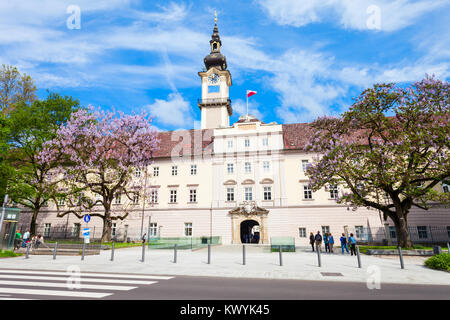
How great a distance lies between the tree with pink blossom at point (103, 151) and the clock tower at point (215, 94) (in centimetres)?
2080

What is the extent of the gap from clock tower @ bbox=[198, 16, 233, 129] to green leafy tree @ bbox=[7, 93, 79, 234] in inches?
952

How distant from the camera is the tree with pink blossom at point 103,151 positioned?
28750 mm

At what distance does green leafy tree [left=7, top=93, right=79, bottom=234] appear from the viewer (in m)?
29.4

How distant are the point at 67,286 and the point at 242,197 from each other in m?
28.4

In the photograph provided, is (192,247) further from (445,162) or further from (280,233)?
(445,162)

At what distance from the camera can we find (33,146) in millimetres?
31094

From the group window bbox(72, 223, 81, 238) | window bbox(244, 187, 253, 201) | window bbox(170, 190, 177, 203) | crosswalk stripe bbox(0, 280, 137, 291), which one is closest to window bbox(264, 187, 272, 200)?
window bbox(244, 187, 253, 201)

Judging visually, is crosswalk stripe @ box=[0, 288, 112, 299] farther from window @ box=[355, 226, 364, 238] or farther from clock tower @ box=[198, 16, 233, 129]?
clock tower @ box=[198, 16, 233, 129]

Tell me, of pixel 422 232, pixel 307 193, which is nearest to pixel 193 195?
pixel 307 193

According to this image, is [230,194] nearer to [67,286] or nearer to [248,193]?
[248,193]

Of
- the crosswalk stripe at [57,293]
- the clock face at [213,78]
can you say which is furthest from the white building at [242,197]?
the crosswalk stripe at [57,293]

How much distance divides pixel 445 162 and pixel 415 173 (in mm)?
1925
